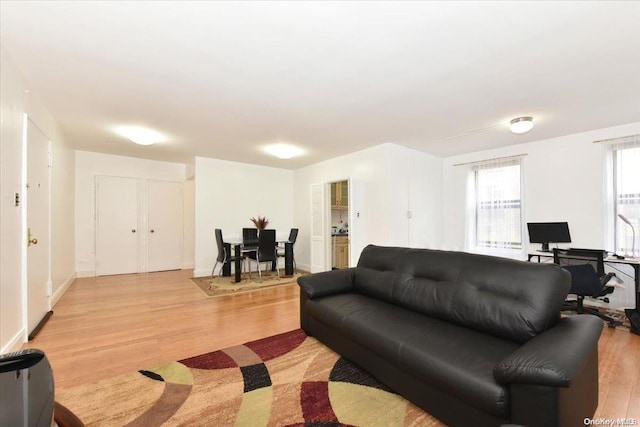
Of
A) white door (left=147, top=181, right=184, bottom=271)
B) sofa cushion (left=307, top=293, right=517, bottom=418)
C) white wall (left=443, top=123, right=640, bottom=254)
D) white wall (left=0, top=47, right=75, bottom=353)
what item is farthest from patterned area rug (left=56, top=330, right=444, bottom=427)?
white door (left=147, top=181, right=184, bottom=271)

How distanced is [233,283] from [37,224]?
2874mm

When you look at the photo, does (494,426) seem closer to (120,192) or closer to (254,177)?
(254,177)

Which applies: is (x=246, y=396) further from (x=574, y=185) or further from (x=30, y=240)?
(x=574, y=185)

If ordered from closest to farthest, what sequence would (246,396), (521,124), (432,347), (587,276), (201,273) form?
(432,347) → (246,396) → (587,276) → (521,124) → (201,273)

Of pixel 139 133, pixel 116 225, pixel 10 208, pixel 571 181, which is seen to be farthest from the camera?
pixel 116 225

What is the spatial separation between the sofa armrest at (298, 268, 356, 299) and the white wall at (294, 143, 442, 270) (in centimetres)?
218

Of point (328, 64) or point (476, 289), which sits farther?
point (328, 64)

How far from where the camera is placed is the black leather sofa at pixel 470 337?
4.14 ft

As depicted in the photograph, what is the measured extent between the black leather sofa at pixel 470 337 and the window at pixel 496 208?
11.5 ft

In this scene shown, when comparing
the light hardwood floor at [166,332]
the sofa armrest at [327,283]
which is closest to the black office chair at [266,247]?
the light hardwood floor at [166,332]

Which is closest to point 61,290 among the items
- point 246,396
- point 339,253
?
point 246,396

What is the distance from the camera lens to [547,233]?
434cm

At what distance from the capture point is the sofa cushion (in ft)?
4.53

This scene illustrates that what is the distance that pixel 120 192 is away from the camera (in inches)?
243
